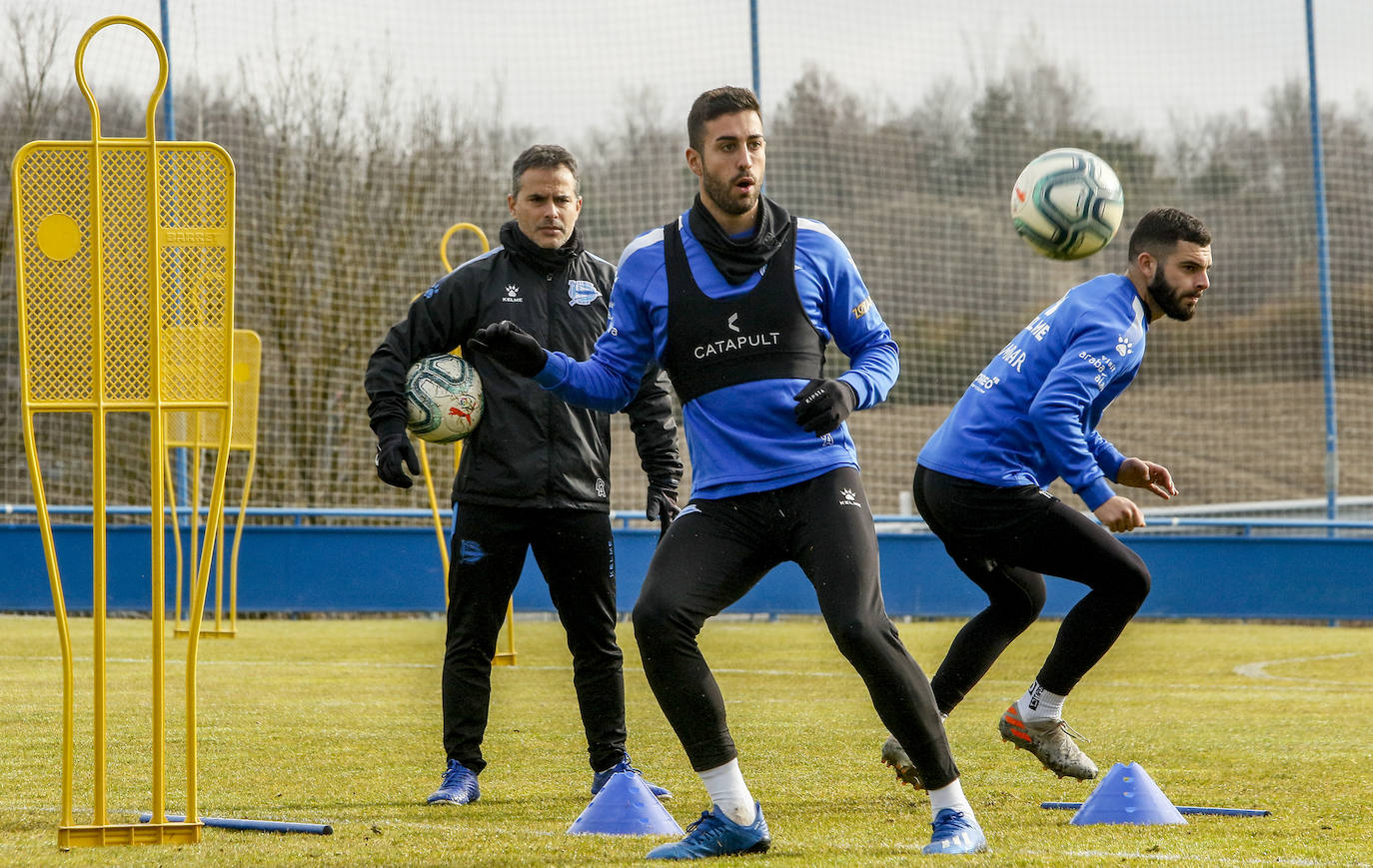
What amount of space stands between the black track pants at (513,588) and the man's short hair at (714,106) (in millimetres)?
1621

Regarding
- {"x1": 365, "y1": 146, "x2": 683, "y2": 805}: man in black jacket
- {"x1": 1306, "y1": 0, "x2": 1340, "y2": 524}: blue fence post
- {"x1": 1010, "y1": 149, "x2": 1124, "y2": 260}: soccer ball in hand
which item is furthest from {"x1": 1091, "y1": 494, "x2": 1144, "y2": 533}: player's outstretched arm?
{"x1": 1306, "y1": 0, "x2": 1340, "y2": 524}: blue fence post

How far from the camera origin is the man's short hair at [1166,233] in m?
5.18

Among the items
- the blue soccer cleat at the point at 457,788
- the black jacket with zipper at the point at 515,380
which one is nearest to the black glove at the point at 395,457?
the black jacket with zipper at the point at 515,380

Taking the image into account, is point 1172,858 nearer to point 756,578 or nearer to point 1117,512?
point 1117,512

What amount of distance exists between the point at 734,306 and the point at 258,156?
44.5ft

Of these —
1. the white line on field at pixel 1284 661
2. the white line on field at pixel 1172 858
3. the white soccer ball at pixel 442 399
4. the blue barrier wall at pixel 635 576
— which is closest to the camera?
the white line on field at pixel 1172 858

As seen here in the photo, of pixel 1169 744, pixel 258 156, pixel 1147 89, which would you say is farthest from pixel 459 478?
pixel 1147 89

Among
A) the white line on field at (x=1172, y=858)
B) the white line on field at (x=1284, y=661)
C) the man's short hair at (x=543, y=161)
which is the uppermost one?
the man's short hair at (x=543, y=161)

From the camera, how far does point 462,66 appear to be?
56.8 feet

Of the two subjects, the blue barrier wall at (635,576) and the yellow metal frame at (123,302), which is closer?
the yellow metal frame at (123,302)

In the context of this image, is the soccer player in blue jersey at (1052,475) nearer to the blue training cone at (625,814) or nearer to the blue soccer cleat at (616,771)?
the blue soccer cleat at (616,771)

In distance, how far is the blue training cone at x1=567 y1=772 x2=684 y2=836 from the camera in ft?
14.5

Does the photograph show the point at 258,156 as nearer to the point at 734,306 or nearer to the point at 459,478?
the point at 459,478

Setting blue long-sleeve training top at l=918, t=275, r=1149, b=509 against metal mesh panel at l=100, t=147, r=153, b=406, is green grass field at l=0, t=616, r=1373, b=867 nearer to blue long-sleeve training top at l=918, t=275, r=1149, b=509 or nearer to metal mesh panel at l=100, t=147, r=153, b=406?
blue long-sleeve training top at l=918, t=275, r=1149, b=509
